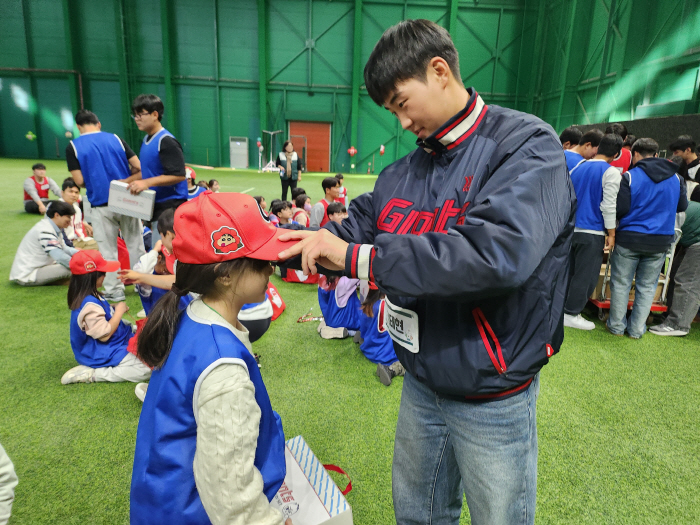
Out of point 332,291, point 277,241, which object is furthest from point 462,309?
point 332,291

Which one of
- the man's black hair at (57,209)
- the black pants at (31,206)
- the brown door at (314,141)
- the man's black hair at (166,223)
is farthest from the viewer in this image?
the brown door at (314,141)

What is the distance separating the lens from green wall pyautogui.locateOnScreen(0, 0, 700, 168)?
1895cm

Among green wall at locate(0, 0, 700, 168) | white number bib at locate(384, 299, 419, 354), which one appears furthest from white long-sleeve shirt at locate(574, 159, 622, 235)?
green wall at locate(0, 0, 700, 168)

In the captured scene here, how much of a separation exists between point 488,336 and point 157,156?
360 centimetres

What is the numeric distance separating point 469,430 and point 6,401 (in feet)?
10.4

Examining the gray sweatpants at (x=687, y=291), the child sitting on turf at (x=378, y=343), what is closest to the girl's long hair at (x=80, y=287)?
the child sitting on turf at (x=378, y=343)

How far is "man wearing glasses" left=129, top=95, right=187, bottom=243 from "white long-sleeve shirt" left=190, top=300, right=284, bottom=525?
3.00 meters

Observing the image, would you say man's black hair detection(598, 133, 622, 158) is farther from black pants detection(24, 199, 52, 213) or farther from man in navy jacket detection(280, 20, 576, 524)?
black pants detection(24, 199, 52, 213)

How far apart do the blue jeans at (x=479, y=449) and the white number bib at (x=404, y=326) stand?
0.20 metres

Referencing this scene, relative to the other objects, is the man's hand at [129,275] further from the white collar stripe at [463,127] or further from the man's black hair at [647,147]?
the man's black hair at [647,147]

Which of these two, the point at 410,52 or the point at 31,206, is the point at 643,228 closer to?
the point at 410,52

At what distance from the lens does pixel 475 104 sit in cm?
115

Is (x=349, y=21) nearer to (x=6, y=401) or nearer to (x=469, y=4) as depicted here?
(x=469, y=4)

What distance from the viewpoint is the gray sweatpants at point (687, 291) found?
4020mm
